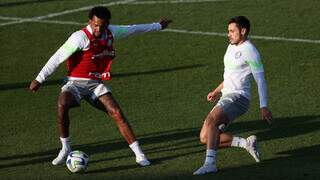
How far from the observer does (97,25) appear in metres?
12.7

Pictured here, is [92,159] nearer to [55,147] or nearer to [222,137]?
[55,147]

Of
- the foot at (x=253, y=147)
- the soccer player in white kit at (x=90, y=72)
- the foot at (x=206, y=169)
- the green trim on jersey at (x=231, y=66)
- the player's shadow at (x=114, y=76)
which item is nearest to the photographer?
the foot at (x=206, y=169)

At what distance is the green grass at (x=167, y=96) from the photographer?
1280cm

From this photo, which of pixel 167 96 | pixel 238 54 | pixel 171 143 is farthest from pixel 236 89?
pixel 167 96

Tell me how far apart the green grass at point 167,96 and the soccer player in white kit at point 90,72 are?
0.41m

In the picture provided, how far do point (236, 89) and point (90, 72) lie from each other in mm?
2121

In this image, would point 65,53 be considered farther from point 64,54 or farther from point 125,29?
point 125,29

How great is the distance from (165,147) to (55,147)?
1682mm

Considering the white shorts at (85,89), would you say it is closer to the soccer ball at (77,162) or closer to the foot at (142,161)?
the soccer ball at (77,162)

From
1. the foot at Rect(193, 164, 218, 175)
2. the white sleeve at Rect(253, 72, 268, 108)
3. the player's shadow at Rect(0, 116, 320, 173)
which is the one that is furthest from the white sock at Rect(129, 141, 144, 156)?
the white sleeve at Rect(253, 72, 268, 108)

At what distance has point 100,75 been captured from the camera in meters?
13.1

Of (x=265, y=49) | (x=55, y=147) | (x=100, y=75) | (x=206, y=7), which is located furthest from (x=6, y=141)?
(x=206, y=7)

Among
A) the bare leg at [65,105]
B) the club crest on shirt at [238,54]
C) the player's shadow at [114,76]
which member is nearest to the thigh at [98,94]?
the bare leg at [65,105]

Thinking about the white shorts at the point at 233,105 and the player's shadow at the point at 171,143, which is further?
the player's shadow at the point at 171,143
